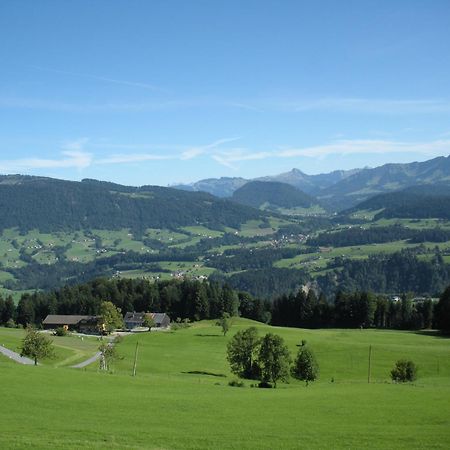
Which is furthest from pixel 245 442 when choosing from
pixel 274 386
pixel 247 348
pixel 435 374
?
pixel 435 374

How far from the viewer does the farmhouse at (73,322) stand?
13762 centimetres

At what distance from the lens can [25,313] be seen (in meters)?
154

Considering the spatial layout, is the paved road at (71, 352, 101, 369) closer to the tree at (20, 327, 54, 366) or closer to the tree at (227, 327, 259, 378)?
the tree at (20, 327, 54, 366)

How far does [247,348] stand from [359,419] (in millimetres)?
38493

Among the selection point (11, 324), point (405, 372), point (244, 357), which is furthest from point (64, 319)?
point (405, 372)

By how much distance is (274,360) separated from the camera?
70375 mm

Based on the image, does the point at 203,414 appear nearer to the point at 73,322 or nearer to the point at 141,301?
the point at 73,322

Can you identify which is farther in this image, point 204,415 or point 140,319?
point 140,319

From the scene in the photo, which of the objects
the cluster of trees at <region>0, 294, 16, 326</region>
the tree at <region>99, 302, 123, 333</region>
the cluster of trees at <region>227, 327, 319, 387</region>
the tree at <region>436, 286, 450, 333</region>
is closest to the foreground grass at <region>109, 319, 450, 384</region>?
the cluster of trees at <region>227, 327, 319, 387</region>

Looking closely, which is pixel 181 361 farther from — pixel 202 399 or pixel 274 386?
pixel 202 399

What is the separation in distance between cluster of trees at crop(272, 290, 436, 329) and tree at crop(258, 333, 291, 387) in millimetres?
75267

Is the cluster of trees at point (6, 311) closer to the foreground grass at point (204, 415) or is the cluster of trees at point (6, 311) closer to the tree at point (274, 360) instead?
the foreground grass at point (204, 415)

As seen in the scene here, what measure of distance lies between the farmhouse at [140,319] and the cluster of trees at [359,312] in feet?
119

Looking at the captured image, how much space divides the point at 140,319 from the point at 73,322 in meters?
16.9
